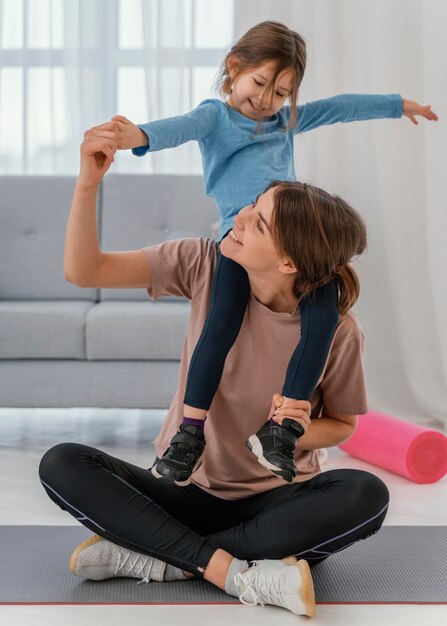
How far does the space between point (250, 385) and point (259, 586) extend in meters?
0.40

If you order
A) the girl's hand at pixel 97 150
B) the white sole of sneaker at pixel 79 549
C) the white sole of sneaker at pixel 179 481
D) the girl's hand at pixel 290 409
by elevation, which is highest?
the girl's hand at pixel 97 150

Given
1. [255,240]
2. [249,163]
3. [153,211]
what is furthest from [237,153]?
[153,211]

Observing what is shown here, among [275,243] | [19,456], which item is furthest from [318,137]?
[275,243]

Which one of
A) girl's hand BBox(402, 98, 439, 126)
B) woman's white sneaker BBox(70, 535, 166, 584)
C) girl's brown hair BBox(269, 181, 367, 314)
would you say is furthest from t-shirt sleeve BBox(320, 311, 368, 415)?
girl's hand BBox(402, 98, 439, 126)

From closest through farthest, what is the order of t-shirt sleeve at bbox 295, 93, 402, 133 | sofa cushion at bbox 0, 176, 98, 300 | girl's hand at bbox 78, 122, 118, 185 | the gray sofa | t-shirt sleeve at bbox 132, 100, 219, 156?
girl's hand at bbox 78, 122, 118, 185 → t-shirt sleeve at bbox 132, 100, 219, 156 → t-shirt sleeve at bbox 295, 93, 402, 133 → the gray sofa → sofa cushion at bbox 0, 176, 98, 300

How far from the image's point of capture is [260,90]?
7.61 feet

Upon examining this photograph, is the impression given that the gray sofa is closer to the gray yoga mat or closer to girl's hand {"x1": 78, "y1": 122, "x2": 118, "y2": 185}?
the gray yoga mat

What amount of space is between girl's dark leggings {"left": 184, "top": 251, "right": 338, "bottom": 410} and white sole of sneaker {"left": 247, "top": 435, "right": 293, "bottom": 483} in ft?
0.37

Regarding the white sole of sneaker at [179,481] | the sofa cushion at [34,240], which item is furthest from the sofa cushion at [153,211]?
the white sole of sneaker at [179,481]

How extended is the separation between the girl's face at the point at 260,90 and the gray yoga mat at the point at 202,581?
1148mm

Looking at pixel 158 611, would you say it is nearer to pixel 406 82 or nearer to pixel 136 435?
pixel 136 435

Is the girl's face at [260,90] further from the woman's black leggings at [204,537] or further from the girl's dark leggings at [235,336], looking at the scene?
the woman's black leggings at [204,537]

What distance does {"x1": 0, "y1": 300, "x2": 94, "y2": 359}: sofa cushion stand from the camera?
309 cm

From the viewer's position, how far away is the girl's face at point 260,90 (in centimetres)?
230
